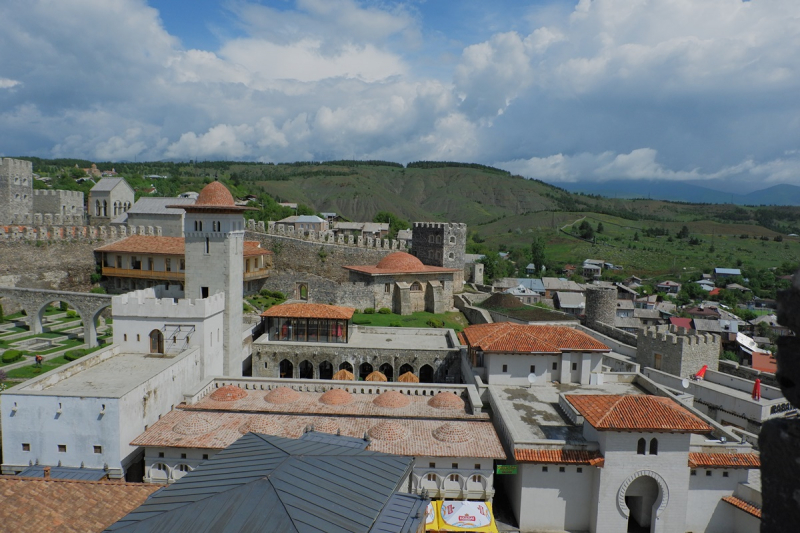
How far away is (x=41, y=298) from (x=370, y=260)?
25.3 meters

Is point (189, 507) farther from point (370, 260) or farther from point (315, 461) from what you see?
point (370, 260)

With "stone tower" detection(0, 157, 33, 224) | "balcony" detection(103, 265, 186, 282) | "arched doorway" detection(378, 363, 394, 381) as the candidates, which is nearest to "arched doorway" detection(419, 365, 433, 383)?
"arched doorway" detection(378, 363, 394, 381)

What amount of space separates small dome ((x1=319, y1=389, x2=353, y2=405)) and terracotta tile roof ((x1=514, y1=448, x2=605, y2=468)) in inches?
327

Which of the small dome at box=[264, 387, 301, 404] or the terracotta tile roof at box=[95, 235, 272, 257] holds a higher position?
the terracotta tile roof at box=[95, 235, 272, 257]

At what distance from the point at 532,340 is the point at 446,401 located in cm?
560

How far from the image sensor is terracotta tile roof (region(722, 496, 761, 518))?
18834 millimetres

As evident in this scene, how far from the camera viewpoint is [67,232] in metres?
45.8

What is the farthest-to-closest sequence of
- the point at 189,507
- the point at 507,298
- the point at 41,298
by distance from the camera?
the point at 507,298, the point at 41,298, the point at 189,507

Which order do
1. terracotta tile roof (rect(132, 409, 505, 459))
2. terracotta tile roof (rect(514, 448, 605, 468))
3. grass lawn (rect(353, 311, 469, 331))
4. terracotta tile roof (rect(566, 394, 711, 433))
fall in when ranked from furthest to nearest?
1. grass lawn (rect(353, 311, 469, 331))
2. terracotta tile roof (rect(132, 409, 505, 459))
3. terracotta tile roof (rect(514, 448, 605, 468))
4. terracotta tile roof (rect(566, 394, 711, 433))

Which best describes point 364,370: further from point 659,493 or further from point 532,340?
point 659,493

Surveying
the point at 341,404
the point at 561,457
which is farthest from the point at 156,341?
the point at 561,457

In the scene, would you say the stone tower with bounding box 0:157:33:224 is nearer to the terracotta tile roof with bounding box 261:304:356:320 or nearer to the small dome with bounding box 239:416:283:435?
the terracotta tile roof with bounding box 261:304:356:320

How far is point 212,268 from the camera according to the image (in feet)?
94.3

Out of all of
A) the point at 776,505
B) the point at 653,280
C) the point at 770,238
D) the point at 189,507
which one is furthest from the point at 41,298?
the point at 770,238
